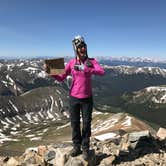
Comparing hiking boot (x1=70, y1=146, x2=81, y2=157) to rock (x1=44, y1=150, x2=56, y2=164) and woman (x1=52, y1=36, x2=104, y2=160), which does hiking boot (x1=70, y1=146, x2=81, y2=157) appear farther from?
rock (x1=44, y1=150, x2=56, y2=164)

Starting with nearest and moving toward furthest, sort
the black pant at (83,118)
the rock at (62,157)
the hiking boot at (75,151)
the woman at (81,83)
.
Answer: the woman at (81,83)
the black pant at (83,118)
the hiking boot at (75,151)
the rock at (62,157)

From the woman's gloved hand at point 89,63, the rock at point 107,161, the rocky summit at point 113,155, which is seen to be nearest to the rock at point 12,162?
the rocky summit at point 113,155

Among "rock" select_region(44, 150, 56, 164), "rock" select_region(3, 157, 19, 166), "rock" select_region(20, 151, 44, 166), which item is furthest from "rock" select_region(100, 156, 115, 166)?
"rock" select_region(3, 157, 19, 166)

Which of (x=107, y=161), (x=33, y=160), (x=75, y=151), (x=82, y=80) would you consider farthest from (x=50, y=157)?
(x=82, y=80)

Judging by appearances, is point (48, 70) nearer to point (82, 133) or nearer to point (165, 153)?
point (82, 133)

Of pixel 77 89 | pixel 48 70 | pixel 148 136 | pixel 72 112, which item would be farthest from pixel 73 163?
pixel 148 136

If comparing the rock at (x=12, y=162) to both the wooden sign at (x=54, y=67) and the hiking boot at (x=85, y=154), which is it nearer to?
the hiking boot at (x=85, y=154)

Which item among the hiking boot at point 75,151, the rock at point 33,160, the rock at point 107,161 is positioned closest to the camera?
the hiking boot at point 75,151
